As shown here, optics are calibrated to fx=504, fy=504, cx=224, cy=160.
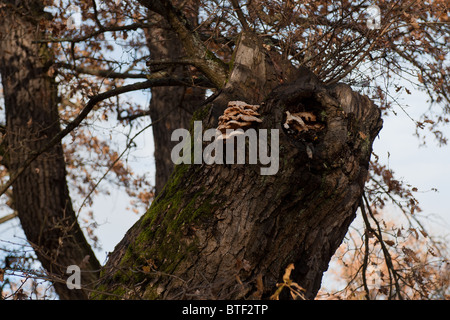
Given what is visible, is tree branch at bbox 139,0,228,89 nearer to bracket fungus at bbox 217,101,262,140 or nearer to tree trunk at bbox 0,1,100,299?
bracket fungus at bbox 217,101,262,140

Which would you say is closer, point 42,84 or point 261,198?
point 261,198

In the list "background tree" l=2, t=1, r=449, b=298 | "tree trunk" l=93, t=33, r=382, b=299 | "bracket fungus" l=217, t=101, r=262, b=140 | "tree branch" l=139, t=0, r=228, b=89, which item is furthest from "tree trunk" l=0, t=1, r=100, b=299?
"bracket fungus" l=217, t=101, r=262, b=140

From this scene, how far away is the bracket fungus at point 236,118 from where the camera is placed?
3.71 m

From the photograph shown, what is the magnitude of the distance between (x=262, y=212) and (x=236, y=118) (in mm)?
718

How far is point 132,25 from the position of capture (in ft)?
21.5

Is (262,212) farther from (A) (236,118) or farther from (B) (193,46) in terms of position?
(B) (193,46)

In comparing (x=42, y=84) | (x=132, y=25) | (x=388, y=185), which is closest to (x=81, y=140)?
(x=42, y=84)

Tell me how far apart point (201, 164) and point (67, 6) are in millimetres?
4003

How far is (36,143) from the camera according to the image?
24.3 feet

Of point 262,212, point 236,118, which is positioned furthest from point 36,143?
point 262,212
